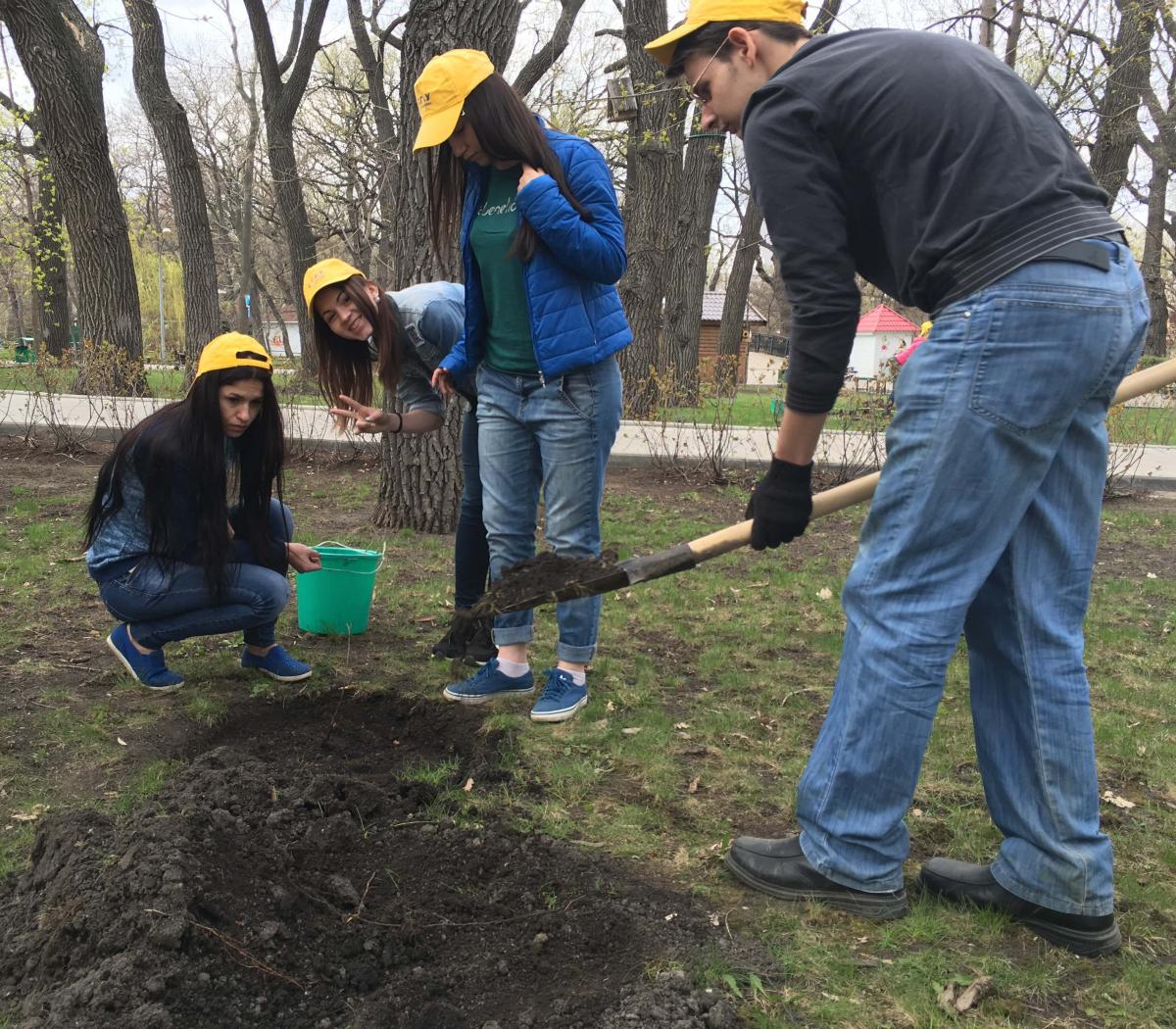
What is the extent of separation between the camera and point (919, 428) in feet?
6.74

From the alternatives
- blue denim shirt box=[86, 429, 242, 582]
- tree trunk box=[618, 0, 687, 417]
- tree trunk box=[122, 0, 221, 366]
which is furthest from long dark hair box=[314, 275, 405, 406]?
tree trunk box=[122, 0, 221, 366]

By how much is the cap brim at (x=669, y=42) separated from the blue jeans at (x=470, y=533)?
168 cm

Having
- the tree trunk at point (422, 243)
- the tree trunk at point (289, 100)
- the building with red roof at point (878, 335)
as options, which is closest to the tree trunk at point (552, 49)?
the tree trunk at point (289, 100)

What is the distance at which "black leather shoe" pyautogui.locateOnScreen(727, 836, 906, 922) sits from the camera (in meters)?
2.34

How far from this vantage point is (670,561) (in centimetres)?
268

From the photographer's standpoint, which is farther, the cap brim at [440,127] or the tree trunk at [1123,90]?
the tree trunk at [1123,90]

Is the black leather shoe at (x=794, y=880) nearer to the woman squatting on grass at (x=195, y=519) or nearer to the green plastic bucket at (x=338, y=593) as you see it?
the woman squatting on grass at (x=195, y=519)

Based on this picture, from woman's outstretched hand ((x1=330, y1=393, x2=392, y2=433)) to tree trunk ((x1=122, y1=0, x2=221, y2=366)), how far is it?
36.0 feet

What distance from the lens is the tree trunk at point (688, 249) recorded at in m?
14.2

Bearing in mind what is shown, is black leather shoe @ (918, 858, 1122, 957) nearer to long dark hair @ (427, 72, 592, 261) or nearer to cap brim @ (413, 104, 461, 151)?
long dark hair @ (427, 72, 592, 261)

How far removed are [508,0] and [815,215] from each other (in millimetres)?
4000

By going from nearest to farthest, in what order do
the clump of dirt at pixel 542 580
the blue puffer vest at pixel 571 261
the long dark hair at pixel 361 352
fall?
1. the clump of dirt at pixel 542 580
2. the blue puffer vest at pixel 571 261
3. the long dark hair at pixel 361 352

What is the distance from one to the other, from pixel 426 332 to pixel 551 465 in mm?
837

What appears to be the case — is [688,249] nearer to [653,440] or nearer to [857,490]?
[653,440]
